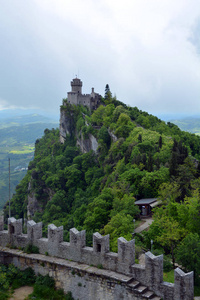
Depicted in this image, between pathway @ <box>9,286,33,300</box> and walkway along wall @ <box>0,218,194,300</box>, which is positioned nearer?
walkway along wall @ <box>0,218,194,300</box>

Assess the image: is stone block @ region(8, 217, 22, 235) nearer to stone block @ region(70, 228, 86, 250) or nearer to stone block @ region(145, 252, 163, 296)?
stone block @ region(70, 228, 86, 250)

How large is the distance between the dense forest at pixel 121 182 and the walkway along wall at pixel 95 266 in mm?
6654

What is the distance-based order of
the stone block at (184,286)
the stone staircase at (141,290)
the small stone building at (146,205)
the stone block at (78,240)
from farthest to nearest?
the small stone building at (146,205) < the stone block at (78,240) < the stone staircase at (141,290) < the stone block at (184,286)

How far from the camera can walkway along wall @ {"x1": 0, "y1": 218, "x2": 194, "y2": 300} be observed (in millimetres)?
14242

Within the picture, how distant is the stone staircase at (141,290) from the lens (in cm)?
1417

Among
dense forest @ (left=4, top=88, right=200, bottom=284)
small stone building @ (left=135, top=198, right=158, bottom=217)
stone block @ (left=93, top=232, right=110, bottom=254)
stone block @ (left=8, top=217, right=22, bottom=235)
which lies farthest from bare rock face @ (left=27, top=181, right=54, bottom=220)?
stone block @ (left=93, top=232, right=110, bottom=254)

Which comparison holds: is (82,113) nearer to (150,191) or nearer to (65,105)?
(65,105)

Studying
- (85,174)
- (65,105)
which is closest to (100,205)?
(85,174)

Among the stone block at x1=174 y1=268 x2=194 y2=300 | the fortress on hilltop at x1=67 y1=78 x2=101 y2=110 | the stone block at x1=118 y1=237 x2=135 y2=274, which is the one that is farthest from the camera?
the fortress on hilltop at x1=67 y1=78 x2=101 y2=110

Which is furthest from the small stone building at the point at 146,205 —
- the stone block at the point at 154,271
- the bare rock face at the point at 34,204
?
the bare rock face at the point at 34,204

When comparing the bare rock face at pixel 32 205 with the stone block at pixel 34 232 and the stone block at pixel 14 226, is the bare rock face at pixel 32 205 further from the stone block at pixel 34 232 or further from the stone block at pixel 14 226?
the stone block at pixel 34 232

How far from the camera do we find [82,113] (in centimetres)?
10312

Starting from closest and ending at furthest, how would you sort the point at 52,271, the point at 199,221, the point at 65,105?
the point at 52,271, the point at 199,221, the point at 65,105

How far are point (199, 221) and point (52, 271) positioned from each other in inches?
529
